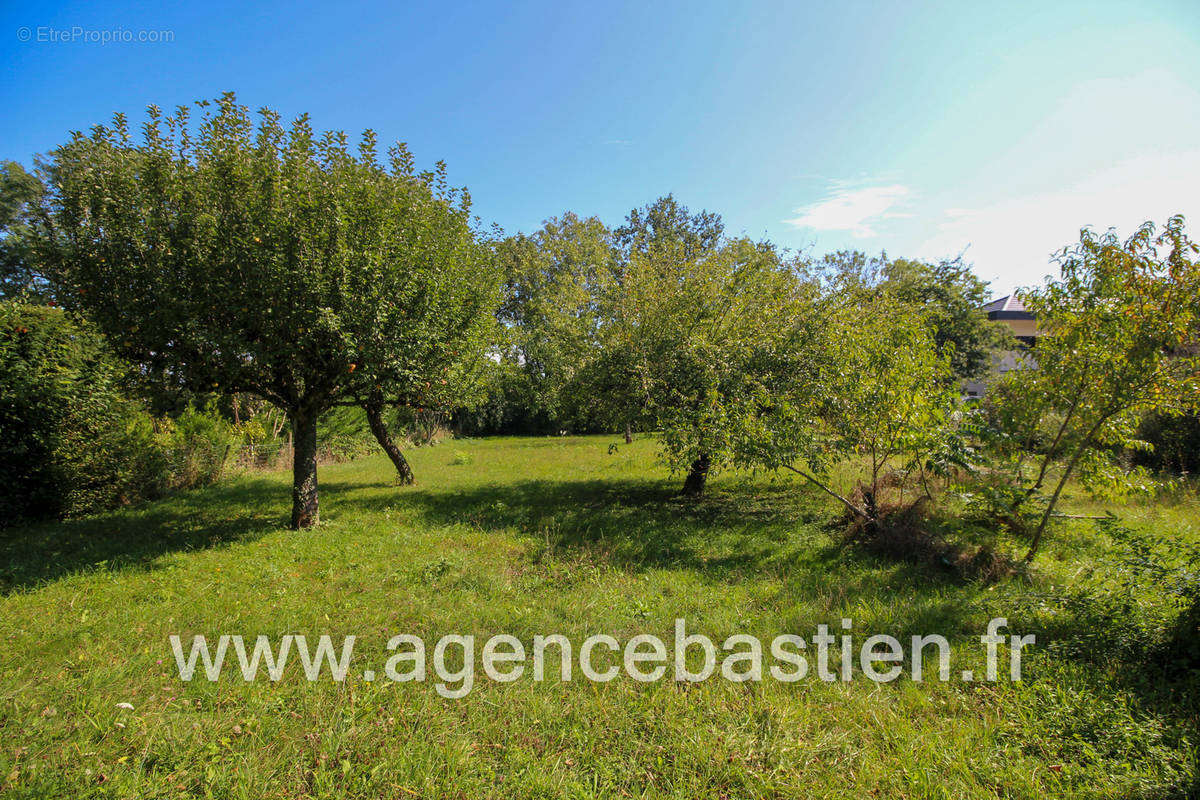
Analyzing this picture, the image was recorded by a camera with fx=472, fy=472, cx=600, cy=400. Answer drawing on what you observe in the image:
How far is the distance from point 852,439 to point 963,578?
7.47ft

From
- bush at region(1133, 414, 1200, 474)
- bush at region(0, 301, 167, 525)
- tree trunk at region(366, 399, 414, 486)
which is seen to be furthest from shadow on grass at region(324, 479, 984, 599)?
bush at region(1133, 414, 1200, 474)

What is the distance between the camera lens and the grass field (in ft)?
9.51

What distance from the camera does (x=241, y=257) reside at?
272 inches

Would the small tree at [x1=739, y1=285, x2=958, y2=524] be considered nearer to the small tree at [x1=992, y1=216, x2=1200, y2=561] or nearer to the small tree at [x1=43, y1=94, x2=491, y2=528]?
the small tree at [x1=992, y1=216, x2=1200, y2=561]

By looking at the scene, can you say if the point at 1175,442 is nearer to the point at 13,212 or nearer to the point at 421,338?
the point at 421,338

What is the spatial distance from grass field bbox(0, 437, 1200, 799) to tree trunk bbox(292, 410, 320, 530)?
2.36ft

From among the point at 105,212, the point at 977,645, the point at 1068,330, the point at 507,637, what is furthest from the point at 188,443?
the point at 1068,330

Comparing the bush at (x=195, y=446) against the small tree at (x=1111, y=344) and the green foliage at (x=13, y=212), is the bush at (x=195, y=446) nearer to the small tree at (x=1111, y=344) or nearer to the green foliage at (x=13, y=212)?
the small tree at (x=1111, y=344)

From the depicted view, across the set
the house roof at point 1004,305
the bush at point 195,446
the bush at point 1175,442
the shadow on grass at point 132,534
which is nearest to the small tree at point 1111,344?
the bush at point 1175,442

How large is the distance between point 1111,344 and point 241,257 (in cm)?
1137

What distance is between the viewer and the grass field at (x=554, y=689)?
2898 millimetres

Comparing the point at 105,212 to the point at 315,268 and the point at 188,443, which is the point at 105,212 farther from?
the point at 188,443

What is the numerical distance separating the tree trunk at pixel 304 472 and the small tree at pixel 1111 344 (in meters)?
11.0

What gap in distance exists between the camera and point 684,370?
9.69 meters
